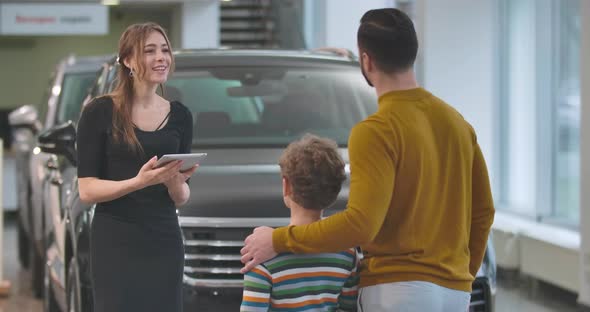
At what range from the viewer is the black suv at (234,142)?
4.61 m

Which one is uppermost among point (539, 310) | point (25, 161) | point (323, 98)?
point (323, 98)

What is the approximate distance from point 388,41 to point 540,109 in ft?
25.1

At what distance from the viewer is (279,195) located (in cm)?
464

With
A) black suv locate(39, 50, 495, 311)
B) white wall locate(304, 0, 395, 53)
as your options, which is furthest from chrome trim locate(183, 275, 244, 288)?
white wall locate(304, 0, 395, 53)

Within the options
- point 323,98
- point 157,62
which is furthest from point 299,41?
point 157,62

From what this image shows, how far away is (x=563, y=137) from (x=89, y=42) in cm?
1323

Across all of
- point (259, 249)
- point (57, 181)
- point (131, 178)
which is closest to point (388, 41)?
point (259, 249)

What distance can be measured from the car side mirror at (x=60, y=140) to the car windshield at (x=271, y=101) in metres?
0.48

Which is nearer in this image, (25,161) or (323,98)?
(323,98)

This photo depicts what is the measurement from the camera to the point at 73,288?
5.06 m

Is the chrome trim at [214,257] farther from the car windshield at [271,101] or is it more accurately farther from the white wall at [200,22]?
the white wall at [200,22]

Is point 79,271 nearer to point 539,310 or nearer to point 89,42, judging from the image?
point 539,310

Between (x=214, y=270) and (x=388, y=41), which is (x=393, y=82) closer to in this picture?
(x=388, y=41)

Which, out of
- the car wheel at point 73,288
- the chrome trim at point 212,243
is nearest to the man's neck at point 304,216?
the chrome trim at point 212,243
